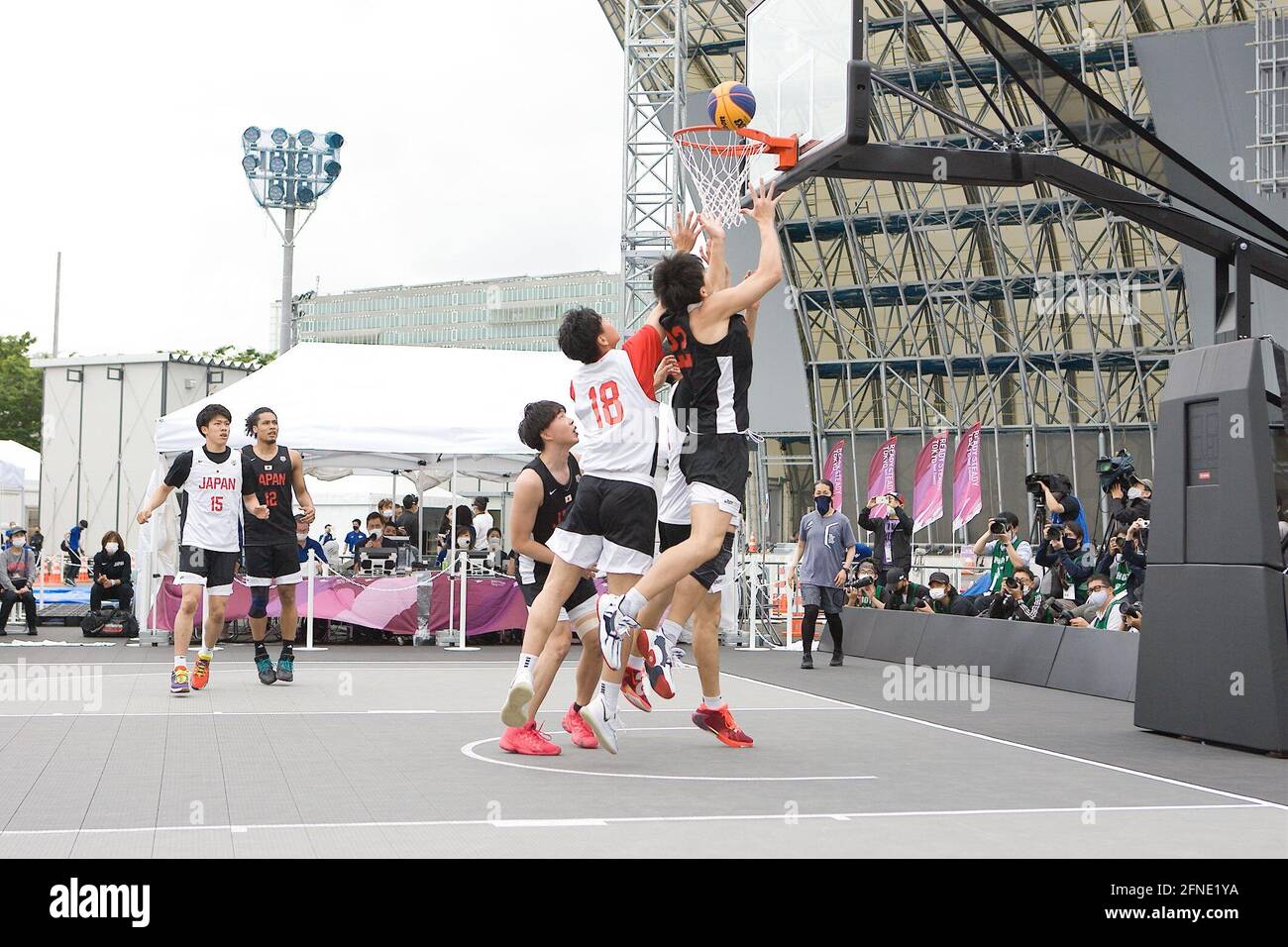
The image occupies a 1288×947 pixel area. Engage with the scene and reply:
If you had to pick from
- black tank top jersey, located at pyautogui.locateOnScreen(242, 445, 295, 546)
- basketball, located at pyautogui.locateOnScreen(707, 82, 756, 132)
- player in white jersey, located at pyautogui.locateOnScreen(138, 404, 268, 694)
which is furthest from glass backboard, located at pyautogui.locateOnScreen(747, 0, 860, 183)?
player in white jersey, located at pyautogui.locateOnScreen(138, 404, 268, 694)

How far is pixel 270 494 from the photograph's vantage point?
425 inches

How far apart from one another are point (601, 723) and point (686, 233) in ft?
8.48

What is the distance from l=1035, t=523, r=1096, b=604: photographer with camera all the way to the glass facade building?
380ft

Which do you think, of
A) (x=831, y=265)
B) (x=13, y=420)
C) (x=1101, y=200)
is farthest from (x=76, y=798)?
(x=13, y=420)

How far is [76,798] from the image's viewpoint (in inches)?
220

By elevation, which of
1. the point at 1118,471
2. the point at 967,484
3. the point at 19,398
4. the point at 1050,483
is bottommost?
the point at 1050,483

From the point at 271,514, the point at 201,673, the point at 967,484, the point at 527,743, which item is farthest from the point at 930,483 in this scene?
the point at 527,743

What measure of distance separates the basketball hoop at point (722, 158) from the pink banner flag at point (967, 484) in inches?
762

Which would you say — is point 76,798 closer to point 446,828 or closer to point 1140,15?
point 446,828

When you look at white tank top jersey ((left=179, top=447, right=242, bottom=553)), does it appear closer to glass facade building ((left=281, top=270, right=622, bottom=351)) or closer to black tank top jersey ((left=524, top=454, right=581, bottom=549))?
black tank top jersey ((left=524, top=454, right=581, bottom=549))

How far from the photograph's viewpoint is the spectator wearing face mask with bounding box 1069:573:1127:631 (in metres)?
12.0

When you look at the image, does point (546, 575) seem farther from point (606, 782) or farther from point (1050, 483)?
point (1050, 483)

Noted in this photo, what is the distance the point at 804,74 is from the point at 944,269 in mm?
28930

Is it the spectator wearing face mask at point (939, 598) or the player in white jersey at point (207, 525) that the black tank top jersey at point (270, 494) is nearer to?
the player in white jersey at point (207, 525)
